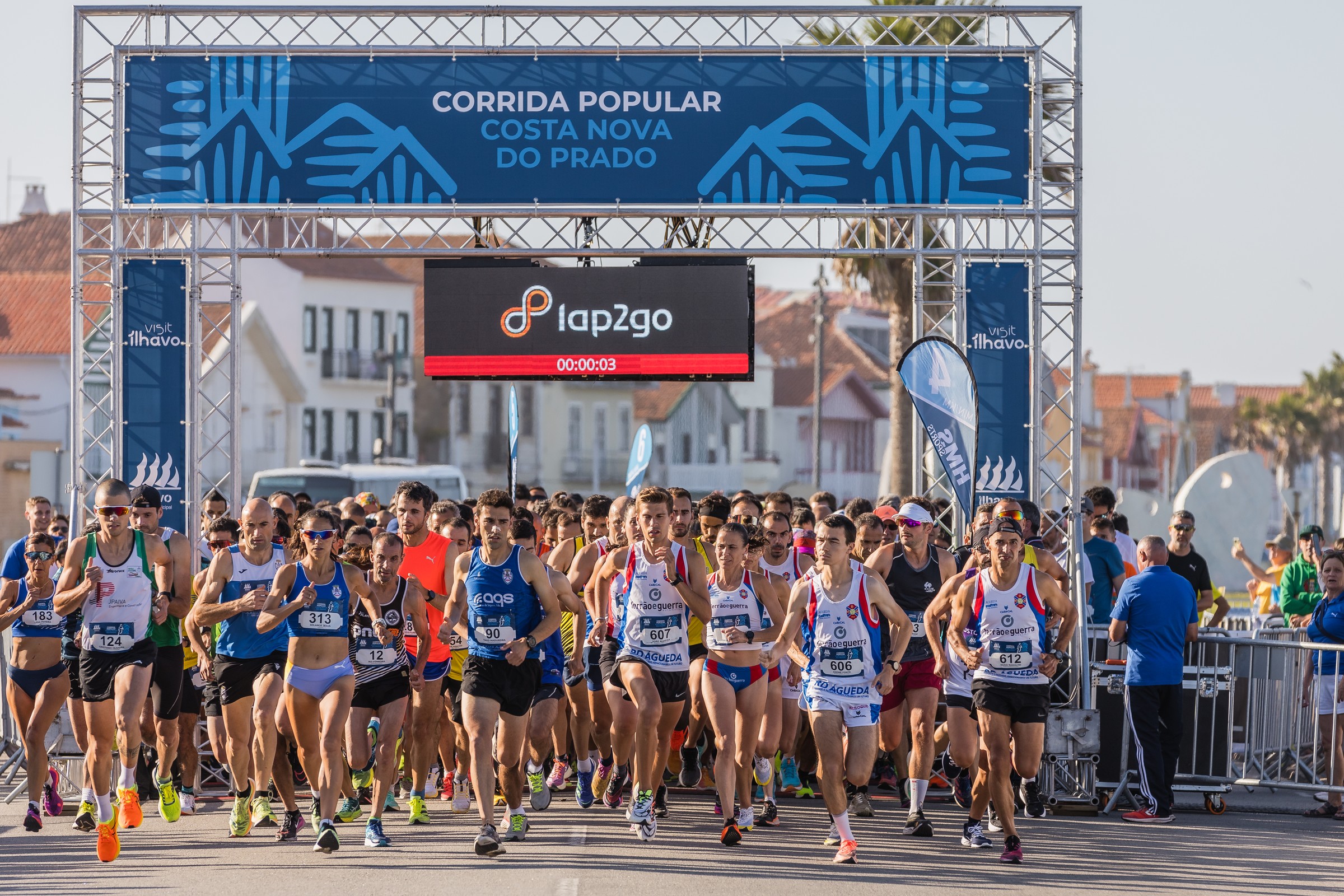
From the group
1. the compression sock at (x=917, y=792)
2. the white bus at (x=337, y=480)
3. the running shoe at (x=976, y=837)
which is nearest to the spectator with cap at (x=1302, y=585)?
the compression sock at (x=917, y=792)

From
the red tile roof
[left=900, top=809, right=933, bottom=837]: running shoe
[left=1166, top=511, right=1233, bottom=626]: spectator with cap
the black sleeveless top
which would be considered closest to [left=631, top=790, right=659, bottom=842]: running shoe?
[left=900, top=809, right=933, bottom=837]: running shoe

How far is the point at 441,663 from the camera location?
10477mm

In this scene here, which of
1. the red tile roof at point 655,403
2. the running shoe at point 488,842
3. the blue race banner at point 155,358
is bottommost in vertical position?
the running shoe at point 488,842

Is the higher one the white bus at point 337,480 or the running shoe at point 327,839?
the white bus at point 337,480

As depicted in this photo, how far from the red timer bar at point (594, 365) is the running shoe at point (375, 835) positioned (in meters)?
4.79

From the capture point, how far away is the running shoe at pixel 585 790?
440 inches

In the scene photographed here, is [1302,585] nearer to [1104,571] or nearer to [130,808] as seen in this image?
[1104,571]

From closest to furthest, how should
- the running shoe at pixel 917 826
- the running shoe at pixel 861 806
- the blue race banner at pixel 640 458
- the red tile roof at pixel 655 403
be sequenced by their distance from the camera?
the running shoe at pixel 917 826, the running shoe at pixel 861 806, the blue race banner at pixel 640 458, the red tile roof at pixel 655 403

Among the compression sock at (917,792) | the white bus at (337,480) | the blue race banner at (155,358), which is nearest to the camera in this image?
the compression sock at (917,792)

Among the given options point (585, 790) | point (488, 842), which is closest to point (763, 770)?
point (585, 790)

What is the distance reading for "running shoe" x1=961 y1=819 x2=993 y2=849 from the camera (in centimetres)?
973

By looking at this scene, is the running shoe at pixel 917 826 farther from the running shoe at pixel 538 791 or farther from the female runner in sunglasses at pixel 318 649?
the female runner in sunglasses at pixel 318 649

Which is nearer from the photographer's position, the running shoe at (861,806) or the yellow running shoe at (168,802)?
the yellow running shoe at (168,802)

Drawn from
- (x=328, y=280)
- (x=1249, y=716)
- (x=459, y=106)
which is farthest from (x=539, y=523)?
(x=328, y=280)
